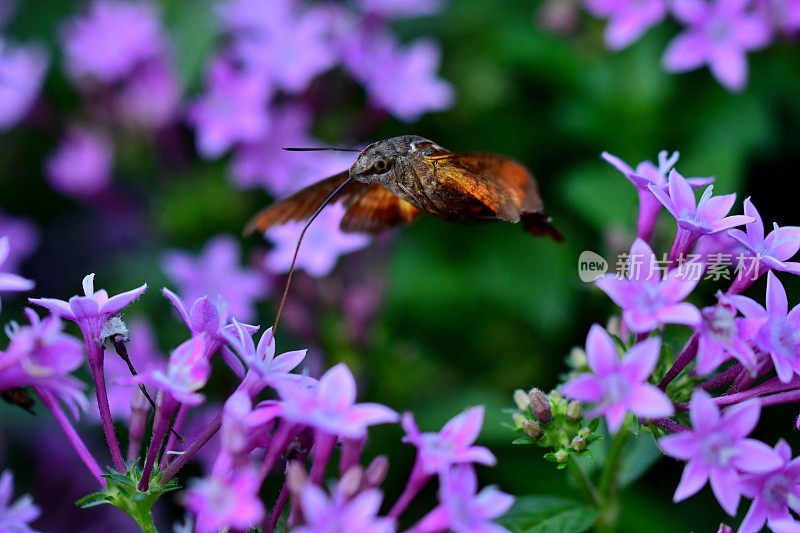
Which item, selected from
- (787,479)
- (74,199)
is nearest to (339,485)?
(787,479)

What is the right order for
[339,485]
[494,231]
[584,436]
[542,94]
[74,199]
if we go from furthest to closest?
[74,199] → [542,94] → [494,231] → [584,436] → [339,485]

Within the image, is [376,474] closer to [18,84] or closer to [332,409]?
[332,409]

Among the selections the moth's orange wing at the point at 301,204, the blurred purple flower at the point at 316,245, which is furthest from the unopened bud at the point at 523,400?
the blurred purple flower at the point at 316,245

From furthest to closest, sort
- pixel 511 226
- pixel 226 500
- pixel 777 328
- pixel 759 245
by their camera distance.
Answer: pixel 511 226, pixel 759 245, pixel 777 328, pixel 226 500

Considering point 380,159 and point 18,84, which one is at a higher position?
point 380,159

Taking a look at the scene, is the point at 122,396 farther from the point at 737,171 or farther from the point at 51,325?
the point at 737,171

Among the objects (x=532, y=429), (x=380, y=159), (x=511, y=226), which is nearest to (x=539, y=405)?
(x=532, y=429)
